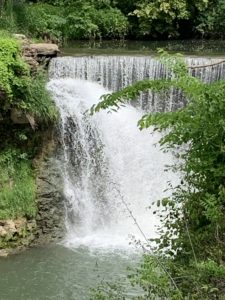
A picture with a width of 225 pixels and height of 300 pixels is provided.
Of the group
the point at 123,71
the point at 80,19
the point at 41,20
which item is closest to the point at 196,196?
the point at 123,71

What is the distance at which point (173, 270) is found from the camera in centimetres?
416

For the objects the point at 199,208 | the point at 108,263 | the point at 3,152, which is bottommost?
the point at 108,263

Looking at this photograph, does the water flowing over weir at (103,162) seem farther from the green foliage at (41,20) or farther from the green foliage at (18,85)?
the green foliage at (41,20)

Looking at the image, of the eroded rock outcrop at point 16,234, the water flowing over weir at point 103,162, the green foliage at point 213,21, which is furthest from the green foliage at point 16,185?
the green foliage at point 213,21

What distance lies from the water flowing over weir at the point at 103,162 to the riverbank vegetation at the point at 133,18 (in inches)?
223

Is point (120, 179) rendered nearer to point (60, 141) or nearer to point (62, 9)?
point (60, 141)

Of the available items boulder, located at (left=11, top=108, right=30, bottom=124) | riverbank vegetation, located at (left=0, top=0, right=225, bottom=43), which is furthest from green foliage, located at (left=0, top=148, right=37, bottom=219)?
riverbank vegetation, located at (left=0, top=0, right=225, bottom=43)

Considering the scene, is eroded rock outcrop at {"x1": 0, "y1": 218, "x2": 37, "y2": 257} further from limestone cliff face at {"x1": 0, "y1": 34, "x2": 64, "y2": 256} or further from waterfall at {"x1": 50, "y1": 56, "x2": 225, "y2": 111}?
waterfall at {"x1": 50, "y1": 56, "x2": 225, "y2": 111}

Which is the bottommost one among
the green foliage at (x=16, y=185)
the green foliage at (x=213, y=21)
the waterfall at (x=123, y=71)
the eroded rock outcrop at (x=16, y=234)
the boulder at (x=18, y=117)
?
the eroded rock outcrop at (x=16, y=234)

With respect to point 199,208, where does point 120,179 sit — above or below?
below

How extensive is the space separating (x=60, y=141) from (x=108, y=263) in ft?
9.52

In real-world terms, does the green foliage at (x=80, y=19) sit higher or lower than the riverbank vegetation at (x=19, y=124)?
higher

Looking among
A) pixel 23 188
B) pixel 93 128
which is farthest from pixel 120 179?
pixel 23 188

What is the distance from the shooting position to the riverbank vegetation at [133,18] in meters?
17.2
